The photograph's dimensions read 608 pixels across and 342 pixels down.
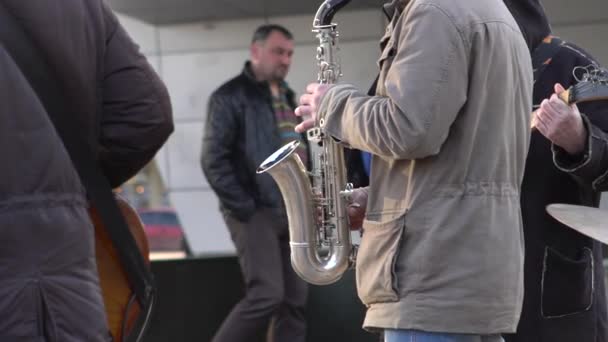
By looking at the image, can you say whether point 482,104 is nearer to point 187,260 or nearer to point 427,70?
point 427,70

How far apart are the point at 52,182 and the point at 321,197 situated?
2.82 ft

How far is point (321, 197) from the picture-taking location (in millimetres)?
3014

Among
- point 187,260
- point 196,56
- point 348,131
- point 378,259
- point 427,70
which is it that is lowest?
point 187,260

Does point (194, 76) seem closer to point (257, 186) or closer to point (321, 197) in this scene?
point (257, 186)

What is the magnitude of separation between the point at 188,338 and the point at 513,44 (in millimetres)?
3796

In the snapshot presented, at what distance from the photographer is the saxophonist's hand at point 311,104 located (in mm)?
2732

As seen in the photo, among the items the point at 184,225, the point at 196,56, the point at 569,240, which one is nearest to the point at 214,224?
the point at 184,225

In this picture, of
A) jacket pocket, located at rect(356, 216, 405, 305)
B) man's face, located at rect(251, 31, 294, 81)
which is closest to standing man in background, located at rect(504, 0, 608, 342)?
jacket pocket, located at rect(356, 216, 405, 305)

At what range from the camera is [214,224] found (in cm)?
920

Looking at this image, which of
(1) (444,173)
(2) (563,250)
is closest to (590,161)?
(2) (563,250)

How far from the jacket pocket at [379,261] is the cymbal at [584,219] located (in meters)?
0.49

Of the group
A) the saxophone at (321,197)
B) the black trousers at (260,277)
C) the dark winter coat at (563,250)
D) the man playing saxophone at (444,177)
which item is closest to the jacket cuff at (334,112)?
the man playing saxophone at (444,177)

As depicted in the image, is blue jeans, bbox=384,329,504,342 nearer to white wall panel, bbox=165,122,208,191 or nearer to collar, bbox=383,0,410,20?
collar, bbox=383,0,410,20

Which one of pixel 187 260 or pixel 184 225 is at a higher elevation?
pixel 187 260
